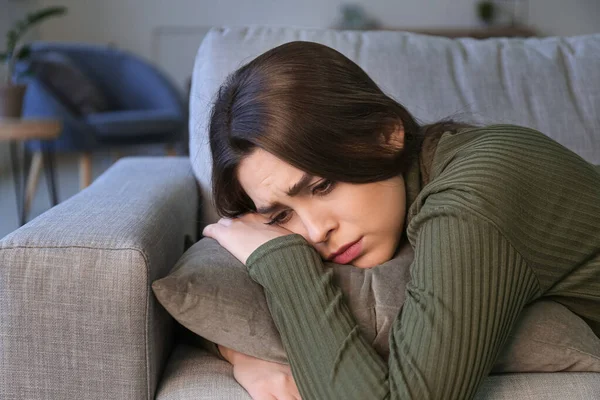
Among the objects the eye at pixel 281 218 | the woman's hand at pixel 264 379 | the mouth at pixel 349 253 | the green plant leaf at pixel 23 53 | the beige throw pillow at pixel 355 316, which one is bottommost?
the green plant leaf at pixel 23 53

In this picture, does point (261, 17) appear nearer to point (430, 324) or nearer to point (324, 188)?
point (324, 188)

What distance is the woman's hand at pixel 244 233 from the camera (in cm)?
119

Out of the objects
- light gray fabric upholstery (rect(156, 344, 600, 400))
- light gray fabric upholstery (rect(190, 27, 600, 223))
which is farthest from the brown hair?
light gray fabric upholstery (rect(190, 27, 600, 223))

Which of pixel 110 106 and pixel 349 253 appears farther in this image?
pixel 110 106

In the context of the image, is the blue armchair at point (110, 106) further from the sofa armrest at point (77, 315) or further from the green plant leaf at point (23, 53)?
the sofa armrest at point (77, 315)

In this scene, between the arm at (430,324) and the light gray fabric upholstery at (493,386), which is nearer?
the arm at (430,324)

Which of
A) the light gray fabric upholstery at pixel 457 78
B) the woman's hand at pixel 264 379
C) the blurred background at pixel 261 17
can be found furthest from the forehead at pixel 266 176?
the blurred background at pixel 261 17

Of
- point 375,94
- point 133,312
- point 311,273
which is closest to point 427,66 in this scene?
point 375,94

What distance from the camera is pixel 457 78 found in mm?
1794

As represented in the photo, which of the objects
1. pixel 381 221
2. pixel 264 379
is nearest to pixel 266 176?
pixel 381 221

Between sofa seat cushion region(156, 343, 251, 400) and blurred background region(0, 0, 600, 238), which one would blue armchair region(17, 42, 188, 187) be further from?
sofa seat cushion region(156, 343, 251, 400)

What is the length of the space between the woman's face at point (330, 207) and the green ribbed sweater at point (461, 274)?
47mm

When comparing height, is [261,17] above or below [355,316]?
below

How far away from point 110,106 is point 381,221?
4.34 m
